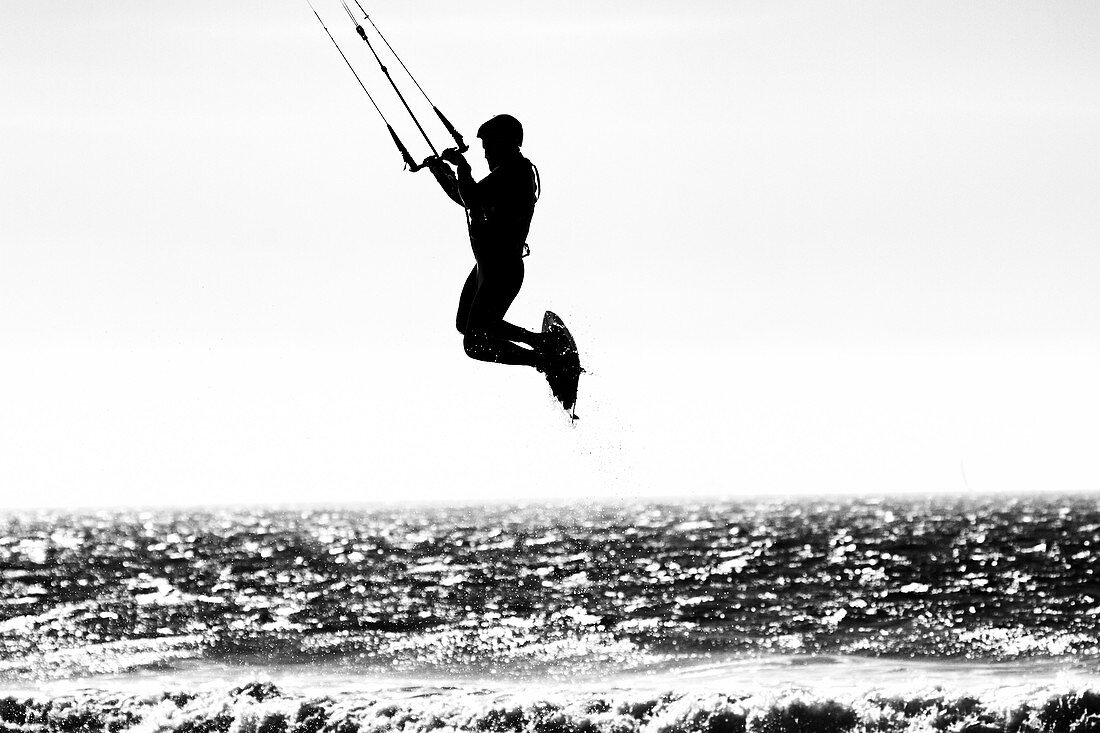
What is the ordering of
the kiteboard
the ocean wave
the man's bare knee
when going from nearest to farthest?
the man's bare knee → the kiteboard → the ocean wave

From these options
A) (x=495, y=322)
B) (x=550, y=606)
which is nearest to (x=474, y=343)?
(x=495, y=322)

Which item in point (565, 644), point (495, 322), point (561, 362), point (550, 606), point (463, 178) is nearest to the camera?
point (463, 178)

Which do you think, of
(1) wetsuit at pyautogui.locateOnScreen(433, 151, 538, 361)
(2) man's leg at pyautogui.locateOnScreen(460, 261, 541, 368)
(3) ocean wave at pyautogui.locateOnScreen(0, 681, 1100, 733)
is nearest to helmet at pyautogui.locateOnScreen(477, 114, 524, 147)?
(1) wetsuit at pyautogui.locateOnScreen(433, 151, 538, 361)

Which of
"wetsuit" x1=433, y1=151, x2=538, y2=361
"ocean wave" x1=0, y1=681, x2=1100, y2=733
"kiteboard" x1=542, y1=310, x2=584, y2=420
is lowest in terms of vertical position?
"ocean wave" x1=0, y1=681, x2=1100, y2=733

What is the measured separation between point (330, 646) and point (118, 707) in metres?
8.38

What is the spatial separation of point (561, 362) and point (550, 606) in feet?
88.0

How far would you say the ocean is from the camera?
65.9ft


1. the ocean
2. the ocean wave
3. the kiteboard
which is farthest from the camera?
the ocean

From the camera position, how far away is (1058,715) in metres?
19.2

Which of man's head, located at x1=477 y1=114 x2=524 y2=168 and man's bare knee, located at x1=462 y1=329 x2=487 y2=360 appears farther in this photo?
man's bare knee, located at x1=462 y1=329 x2=487 y2=360

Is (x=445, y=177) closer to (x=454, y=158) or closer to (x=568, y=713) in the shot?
(x=454, y=158)

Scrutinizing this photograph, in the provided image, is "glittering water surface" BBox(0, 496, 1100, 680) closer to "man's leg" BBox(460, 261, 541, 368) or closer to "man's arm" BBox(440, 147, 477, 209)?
"man's leg" BBox(460, 261, 541, 368)

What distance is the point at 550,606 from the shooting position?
116 ft

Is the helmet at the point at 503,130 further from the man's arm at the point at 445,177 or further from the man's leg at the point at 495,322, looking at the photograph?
the man's leg at the point at 495,322
